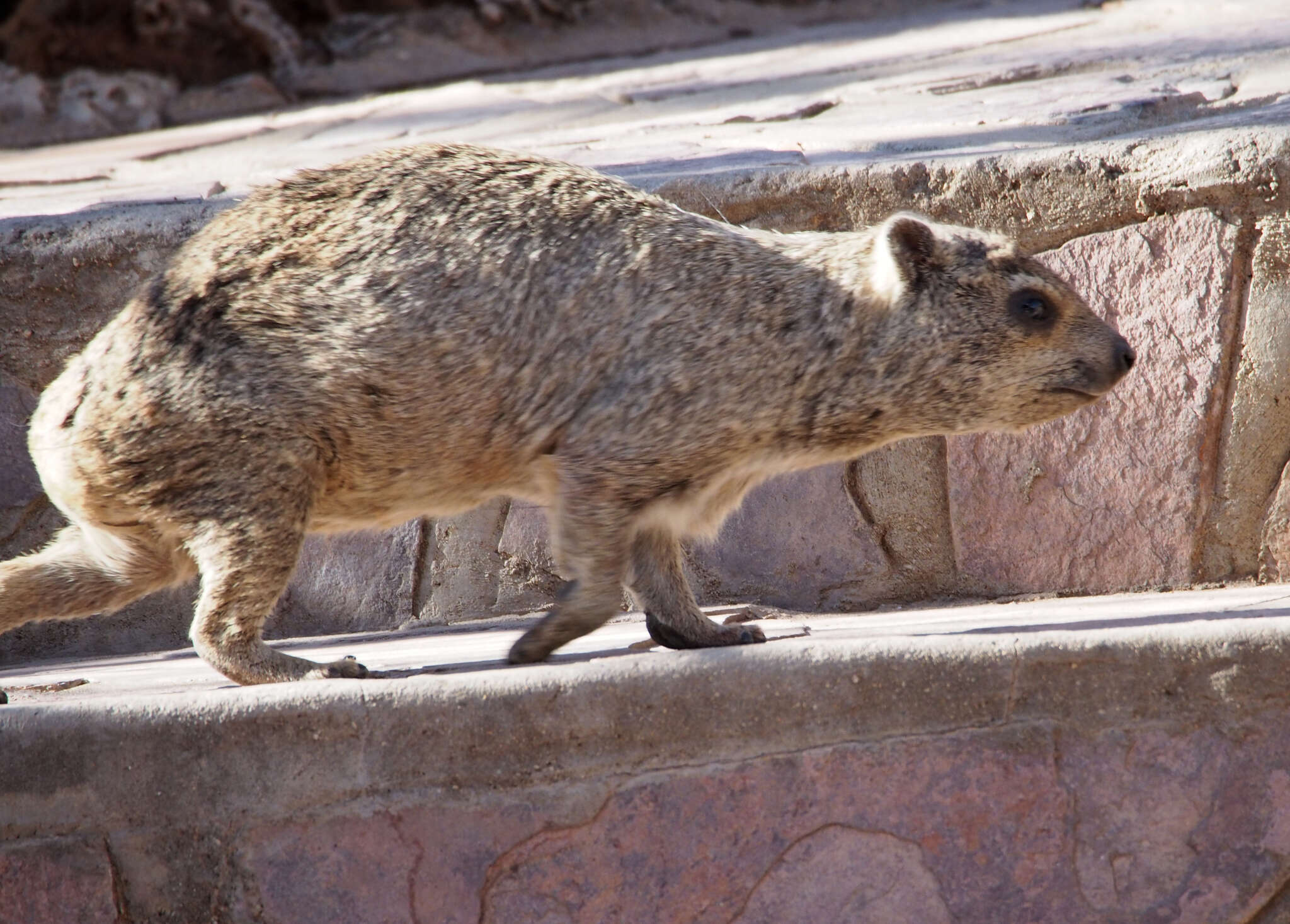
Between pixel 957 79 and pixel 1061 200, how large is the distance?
2.45 meters

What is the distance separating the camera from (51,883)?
2898 millimetres

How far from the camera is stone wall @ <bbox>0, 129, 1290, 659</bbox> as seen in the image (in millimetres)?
4723

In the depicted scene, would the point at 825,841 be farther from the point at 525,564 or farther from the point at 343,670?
the point at 525,564

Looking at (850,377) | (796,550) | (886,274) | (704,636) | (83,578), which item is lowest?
(796,550)

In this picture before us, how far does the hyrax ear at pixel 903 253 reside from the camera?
377cm

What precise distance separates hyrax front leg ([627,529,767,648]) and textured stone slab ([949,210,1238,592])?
153cm

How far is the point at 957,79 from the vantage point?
7070mm

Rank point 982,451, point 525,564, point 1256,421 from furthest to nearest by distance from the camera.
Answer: point 525,564
point 982,451
point 1256,421

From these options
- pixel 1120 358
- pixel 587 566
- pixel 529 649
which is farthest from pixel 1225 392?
pixel 529 649

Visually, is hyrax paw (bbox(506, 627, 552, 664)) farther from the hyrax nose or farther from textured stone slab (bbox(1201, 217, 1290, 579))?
textured stone slab (bbox(1201, 217, 1290, 579))

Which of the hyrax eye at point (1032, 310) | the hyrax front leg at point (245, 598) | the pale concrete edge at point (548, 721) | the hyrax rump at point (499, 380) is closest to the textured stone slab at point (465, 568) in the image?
the hyrax rump at point (499, 380)

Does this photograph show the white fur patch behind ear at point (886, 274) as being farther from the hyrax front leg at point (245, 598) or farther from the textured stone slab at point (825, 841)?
the hyrax front leg at point (245, 598)

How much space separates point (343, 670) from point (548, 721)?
2.70 feet

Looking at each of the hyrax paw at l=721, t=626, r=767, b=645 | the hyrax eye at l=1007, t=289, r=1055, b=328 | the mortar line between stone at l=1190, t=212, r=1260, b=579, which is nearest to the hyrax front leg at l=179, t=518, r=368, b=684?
the hyrax paw at l=721, t=626, r=767, b=645
